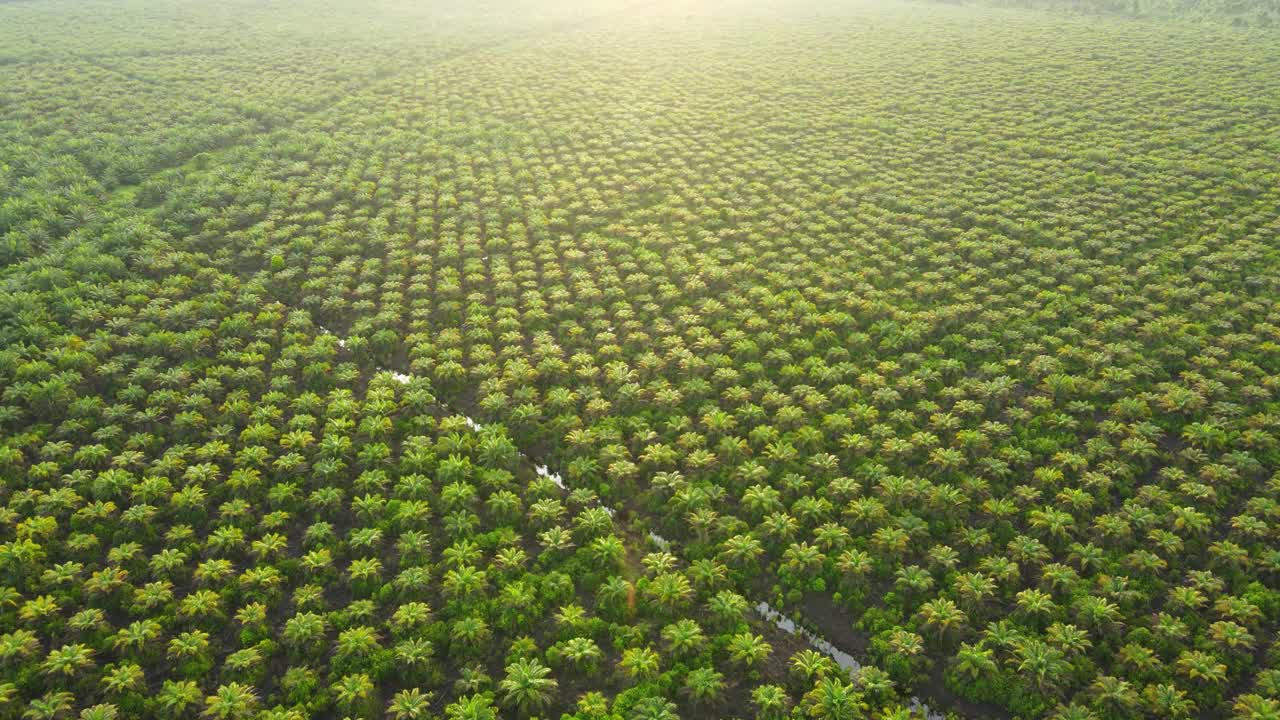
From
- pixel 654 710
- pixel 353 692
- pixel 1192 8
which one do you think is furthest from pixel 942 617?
pixel 1192 8

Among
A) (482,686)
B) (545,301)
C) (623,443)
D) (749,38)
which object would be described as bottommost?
(482,686)

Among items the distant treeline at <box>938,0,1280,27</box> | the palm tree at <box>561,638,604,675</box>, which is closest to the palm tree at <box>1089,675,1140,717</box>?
the palm tree at <box>561,638,604,675</box>

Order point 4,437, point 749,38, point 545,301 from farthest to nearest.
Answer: point 749,38 < point 545,301 < point 4,437

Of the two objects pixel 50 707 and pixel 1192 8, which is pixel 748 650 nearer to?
pixel 50 707

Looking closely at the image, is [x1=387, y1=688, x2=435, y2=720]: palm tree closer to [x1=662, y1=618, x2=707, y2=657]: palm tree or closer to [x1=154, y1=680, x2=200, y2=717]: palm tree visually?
[x1=154, y1=680, x2=200, y2=717]: palm tree

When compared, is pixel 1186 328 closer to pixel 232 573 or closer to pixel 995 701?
pixel 995 701

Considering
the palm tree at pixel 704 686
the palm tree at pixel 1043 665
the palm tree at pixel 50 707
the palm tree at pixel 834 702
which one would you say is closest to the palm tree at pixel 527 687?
the palm tree at pixel 704 686

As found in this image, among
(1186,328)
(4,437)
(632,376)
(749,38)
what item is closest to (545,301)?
(632,376)

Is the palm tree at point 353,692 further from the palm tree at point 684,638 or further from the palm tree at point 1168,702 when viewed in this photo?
the palm tree at point 1168,702
